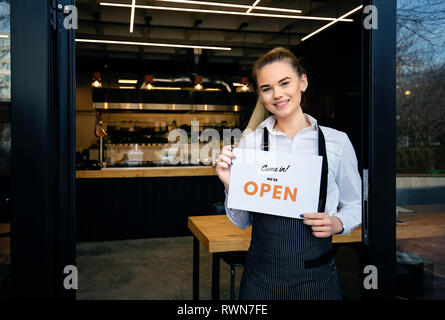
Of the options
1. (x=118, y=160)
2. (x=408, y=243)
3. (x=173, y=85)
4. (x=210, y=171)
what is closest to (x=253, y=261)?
(x=408, y=243)

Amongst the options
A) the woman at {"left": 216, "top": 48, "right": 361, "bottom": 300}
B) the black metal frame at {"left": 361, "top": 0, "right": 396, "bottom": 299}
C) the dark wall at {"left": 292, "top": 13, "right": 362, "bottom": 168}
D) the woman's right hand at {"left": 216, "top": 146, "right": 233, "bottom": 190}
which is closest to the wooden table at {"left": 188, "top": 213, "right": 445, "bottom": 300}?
the black metal frame at {"left": 361, "top": 0, "right": 396, "bottom": 299}

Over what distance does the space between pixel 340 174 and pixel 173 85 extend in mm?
6748

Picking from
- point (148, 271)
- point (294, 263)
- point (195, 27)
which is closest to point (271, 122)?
point (294, 263)

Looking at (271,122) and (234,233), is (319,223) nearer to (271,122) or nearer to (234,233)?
(271,122)

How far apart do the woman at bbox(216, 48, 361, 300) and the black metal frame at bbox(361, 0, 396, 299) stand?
11cm

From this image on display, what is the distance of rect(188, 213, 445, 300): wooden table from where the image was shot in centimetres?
170

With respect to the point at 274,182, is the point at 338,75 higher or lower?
higher

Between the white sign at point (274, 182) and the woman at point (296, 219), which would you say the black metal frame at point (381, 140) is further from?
the white sign at point (274, 182)

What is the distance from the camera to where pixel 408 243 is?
1.76 m

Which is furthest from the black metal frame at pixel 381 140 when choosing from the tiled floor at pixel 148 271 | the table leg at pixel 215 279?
the tiled floor at pixel 148 271

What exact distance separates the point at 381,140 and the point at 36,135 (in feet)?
4.19

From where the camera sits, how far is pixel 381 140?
1.41 meters

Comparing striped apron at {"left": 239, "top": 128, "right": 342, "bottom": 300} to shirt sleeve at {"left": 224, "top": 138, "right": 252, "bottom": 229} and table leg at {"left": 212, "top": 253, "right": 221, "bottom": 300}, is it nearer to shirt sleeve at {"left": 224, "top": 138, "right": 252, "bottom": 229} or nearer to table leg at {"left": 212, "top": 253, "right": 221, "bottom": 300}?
shirt sleeve at {"left": 224, "top": 138, "right": 252, "bottom": 229}

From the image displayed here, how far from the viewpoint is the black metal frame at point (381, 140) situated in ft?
4.60
